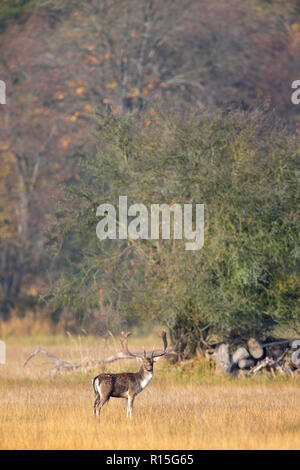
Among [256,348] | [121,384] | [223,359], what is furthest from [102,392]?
[256,348]

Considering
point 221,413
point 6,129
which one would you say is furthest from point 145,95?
point 221,413

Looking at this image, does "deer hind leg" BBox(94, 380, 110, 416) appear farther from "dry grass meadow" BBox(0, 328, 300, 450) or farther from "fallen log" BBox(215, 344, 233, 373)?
"fallen log" BBox(215, 344, 233, 373)

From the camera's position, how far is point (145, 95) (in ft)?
124

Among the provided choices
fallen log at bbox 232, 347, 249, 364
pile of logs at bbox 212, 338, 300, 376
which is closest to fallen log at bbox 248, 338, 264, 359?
pile of logs at bbox 212, 338, 300, 376

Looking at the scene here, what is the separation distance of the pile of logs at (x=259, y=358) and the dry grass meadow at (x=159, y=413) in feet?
1.27

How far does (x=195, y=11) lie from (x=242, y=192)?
24.3 meters

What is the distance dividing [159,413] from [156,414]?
18 centimetres

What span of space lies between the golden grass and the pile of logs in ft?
1.78

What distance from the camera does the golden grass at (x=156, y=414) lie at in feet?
37.9

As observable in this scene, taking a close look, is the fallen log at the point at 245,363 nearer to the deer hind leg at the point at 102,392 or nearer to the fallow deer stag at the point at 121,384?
the fallow deer stag at the point at 121,384

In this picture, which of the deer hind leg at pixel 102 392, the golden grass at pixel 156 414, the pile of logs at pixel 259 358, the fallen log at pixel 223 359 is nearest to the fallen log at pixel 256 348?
the pile of logs at pixel 259 358

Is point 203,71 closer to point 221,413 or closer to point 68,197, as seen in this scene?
point 68,197

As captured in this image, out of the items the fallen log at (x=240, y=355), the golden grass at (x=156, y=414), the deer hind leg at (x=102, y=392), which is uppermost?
the fallen log at (x=240, y=355)

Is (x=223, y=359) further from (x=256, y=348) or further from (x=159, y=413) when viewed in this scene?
(x=159, y=413)
